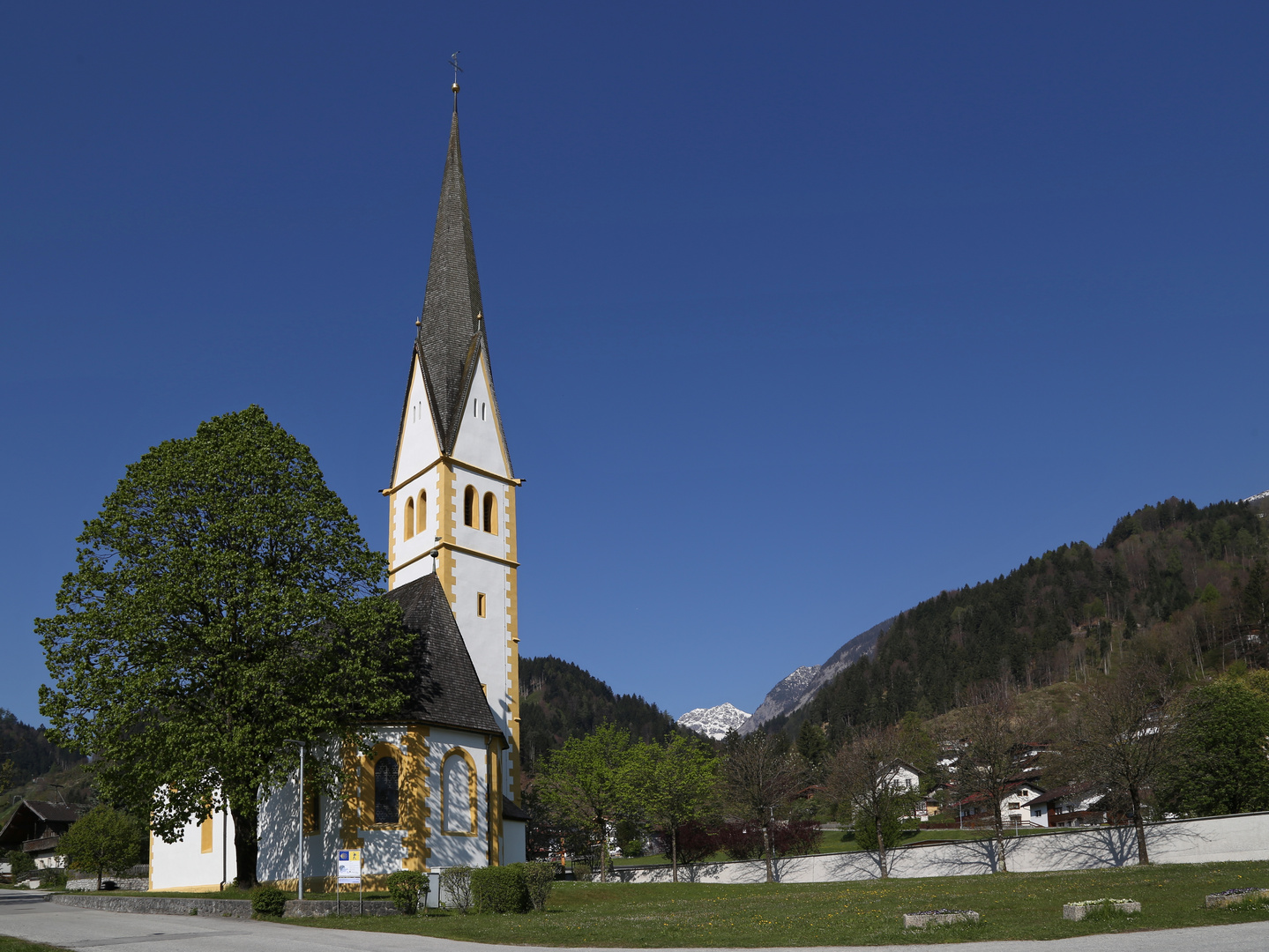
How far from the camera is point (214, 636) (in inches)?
1105

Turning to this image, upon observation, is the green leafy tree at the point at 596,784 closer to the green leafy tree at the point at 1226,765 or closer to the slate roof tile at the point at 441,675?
the slate roof tile at the point at 441,675

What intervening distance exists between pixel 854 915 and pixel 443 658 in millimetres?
19449

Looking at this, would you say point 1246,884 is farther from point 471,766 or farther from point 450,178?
point 450,178

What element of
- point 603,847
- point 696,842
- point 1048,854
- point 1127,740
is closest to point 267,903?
point 1048,854

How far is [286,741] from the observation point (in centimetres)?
2903

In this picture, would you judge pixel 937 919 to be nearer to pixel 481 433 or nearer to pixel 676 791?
pixel 481 433

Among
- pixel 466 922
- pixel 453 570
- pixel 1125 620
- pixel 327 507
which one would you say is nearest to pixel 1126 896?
pixel 466 922

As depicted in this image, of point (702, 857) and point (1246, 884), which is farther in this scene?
point (702, 857)

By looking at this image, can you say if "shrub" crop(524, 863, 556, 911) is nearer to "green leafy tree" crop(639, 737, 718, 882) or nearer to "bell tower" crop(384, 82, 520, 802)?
"bell tower" crop(384, 82, 520, 802)

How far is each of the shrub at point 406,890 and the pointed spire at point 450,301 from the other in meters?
23.3

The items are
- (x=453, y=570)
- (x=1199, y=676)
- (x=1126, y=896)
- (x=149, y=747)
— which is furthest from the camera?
(x=1199, y=676)

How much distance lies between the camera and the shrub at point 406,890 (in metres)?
24.9

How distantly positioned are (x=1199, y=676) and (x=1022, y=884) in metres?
130

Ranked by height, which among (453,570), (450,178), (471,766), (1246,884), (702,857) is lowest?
(702,857)
